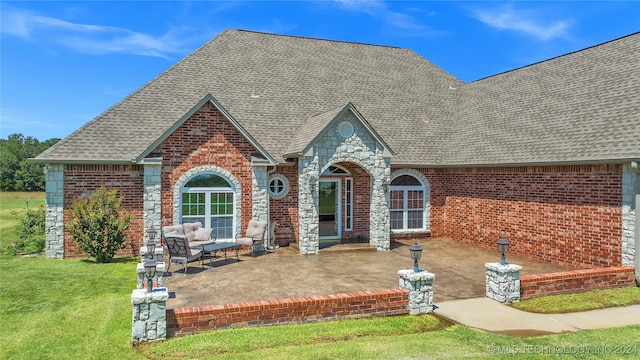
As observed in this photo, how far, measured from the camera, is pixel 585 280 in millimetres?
9891

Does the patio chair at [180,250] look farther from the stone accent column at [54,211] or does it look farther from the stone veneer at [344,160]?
the stone accent column at [54,211]

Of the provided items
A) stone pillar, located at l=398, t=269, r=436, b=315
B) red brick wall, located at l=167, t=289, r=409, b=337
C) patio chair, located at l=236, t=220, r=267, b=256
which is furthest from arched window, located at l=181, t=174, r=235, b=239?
stone pillar, located at l=398, t=269, r=436, b=315

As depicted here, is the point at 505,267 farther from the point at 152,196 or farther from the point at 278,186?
the point at 152,196

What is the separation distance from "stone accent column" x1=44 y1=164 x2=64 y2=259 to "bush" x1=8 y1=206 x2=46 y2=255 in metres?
2.10

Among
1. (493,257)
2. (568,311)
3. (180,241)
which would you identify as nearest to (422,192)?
(493,257)

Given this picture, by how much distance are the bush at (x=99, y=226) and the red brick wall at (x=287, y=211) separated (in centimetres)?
522

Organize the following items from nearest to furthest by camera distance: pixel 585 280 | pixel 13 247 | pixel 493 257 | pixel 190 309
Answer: pixel 190 309
pixel 585 280
pixel 493 257
pixel 13 247

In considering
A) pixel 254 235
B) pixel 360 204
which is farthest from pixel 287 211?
pixel 360 204

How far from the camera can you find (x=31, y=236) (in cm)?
1560

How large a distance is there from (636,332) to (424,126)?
13.4 metres

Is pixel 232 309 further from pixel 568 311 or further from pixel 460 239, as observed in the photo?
pixel 460 239

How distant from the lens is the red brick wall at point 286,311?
7.09 m

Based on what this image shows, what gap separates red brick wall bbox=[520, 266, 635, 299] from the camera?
9.41 metres

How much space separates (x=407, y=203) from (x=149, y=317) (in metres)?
13.1
